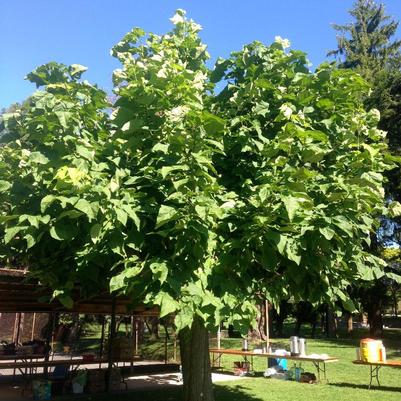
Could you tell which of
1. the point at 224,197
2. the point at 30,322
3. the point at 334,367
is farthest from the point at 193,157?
the point at 30,322

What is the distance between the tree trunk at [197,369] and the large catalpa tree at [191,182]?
1.51 m

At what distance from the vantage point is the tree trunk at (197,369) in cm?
653

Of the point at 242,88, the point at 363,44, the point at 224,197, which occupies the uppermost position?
the point at 363,44

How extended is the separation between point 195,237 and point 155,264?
45cm

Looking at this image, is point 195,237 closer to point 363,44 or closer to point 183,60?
point 183,60

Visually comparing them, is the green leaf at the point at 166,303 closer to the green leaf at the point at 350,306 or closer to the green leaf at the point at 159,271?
the green leaf at the point at 159,271

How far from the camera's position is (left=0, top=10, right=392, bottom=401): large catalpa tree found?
13.9 ft

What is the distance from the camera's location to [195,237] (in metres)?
4.35

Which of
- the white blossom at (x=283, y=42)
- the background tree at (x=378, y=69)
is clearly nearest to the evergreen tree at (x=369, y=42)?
the background tree at (x=378, y=69)

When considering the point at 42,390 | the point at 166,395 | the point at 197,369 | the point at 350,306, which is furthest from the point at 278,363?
the point at 350,306

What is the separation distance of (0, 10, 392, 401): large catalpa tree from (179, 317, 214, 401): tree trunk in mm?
1507

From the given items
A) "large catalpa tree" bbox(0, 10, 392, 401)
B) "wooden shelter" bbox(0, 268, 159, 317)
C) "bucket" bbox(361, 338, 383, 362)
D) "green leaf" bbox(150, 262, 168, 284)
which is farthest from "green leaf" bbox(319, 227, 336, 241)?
"bucket" bbox(361, 338, 383, 362)

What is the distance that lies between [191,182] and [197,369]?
3.36 meters

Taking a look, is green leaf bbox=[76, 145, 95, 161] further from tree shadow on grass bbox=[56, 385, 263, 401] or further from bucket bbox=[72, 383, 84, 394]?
bucket bbox=[72, 383, 84, 394]
